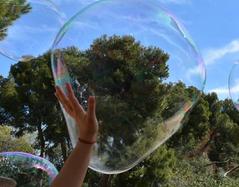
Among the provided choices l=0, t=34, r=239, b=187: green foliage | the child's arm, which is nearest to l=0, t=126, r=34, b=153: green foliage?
l=0, t=34, r=239, b=187: green foliage

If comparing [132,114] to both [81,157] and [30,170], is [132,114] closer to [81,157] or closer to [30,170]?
[81,157]

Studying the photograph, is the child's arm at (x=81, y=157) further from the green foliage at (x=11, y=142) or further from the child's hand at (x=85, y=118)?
the green foliage at (x=11, y=142)

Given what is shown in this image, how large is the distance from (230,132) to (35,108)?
10.5 metres

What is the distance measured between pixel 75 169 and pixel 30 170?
559 centimetres

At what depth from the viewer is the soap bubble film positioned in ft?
25.5

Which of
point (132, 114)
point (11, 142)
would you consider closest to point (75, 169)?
point (132, 114)

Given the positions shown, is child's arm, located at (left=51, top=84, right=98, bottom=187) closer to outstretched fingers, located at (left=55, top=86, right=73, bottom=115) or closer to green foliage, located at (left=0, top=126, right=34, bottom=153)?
outstretched fingers, located at (left=55, top=86, right=73, bottom=115)

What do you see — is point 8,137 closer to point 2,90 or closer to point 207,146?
point 2,90

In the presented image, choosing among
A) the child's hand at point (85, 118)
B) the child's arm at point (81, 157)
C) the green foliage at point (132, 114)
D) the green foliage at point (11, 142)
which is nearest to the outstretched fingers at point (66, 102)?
the child's hand at point (85, 118)

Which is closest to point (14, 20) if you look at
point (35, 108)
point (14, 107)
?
point (35, 108)

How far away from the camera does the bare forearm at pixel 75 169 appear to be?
2357 mm

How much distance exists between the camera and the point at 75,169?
2.38 metres

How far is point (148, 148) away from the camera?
13.2 feet

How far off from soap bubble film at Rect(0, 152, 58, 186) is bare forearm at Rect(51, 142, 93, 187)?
522cm
